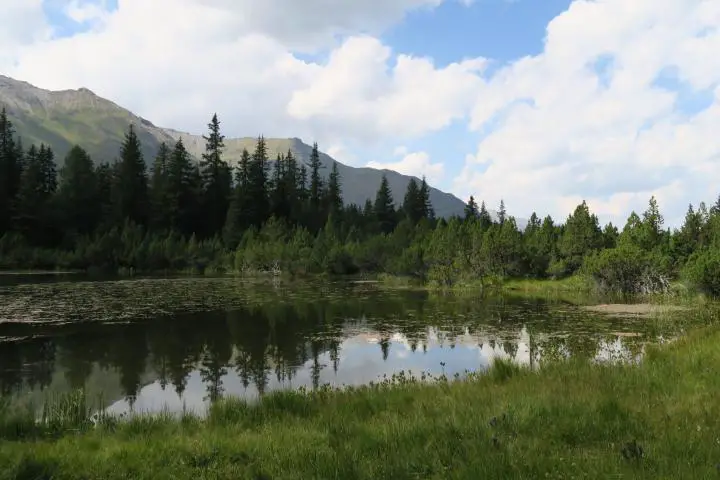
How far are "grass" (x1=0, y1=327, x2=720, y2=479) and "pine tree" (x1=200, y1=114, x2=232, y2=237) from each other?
8772cm

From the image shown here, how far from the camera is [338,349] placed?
67.9ft

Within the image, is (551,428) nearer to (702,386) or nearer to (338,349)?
(702,386)

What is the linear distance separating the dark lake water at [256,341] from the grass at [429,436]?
Answer: 10.8ft

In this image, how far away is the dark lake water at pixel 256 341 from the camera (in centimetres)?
1543

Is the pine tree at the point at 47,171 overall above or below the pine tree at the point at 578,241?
above

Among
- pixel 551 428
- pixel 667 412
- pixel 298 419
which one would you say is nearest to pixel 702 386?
pixel 667 412

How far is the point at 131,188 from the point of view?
9144 cm

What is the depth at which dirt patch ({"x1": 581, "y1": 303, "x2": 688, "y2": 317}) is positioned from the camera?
95.1 feet

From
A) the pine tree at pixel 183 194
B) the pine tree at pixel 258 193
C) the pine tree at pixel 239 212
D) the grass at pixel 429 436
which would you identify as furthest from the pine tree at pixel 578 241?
the pine tree at pixel 183 194

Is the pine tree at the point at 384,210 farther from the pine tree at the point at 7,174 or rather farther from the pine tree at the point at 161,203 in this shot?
the pine tree at the point at 7,174

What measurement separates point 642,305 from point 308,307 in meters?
20.9

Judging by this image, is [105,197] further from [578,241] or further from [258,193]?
[578,241]

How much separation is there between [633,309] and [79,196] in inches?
3294

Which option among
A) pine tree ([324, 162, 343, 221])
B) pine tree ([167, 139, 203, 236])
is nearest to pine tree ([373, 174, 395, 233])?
pine tree ([324, 162, 343, 221])
